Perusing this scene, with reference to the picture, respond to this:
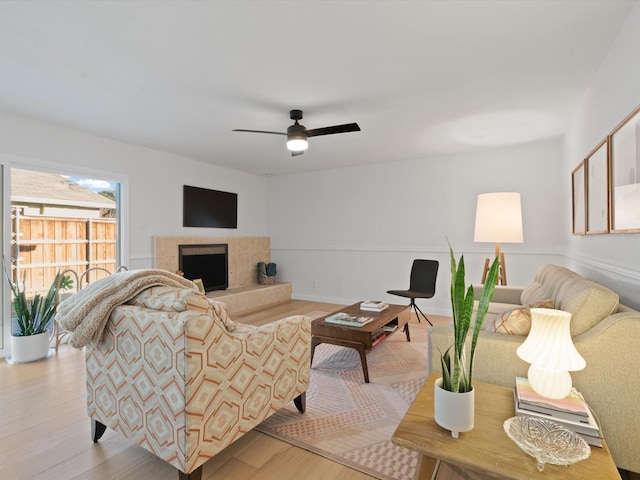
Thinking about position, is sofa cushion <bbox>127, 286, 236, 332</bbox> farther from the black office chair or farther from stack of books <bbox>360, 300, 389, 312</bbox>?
the black office chair

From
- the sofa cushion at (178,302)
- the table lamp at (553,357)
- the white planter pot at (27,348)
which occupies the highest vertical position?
the sofa cushion at (178,302)

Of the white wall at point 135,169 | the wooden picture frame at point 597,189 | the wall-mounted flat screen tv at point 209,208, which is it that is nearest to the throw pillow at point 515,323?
the wooden picture frame at point 597,189

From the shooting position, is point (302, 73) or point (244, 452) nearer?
point (244, 452)

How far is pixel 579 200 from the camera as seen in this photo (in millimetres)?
2961

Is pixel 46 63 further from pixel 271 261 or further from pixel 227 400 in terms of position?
pixel 271 261

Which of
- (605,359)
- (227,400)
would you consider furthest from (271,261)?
(605,359)

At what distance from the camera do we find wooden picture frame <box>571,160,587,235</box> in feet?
9.20

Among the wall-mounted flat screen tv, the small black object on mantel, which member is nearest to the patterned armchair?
the wall-mounted flat screen tv

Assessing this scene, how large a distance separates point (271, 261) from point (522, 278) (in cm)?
421

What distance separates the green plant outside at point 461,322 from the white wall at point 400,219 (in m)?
3.44

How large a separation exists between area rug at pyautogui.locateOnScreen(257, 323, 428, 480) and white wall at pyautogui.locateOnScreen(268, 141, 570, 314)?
219cm

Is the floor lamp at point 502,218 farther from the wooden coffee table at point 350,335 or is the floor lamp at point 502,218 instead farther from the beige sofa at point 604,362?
the beige sofa at point 604,362

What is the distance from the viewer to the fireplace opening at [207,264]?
16.0 ft

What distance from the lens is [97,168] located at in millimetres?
3920
